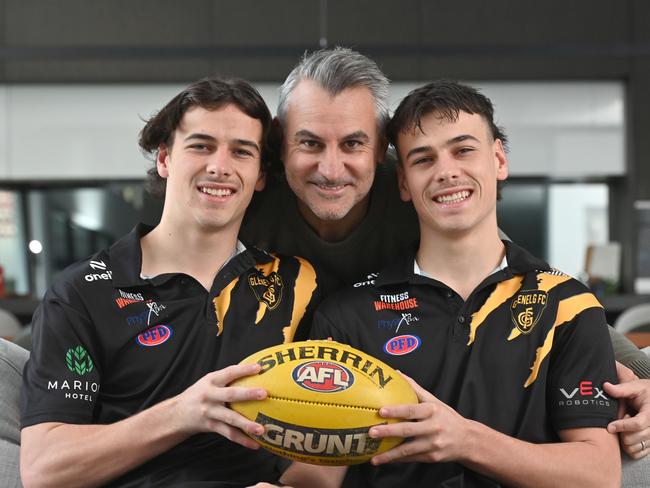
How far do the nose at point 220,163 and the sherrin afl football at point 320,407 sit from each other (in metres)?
0.42

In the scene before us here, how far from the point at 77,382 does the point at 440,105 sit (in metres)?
0.88

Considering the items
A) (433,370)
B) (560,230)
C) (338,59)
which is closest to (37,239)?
(560,230)

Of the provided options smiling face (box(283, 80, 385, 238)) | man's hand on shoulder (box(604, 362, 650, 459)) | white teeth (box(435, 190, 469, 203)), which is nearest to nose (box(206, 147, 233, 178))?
smiling face (box(283, 80, 385, 238))

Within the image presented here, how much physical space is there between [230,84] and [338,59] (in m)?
0.28

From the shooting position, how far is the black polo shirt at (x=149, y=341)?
135 cm

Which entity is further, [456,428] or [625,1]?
[625,1]

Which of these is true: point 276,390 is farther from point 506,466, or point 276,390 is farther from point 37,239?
point 37,239

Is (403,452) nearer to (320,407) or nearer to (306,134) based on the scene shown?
(320,407)

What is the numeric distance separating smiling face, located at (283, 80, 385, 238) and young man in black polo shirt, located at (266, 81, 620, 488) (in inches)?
3.4

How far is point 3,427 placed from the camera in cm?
153

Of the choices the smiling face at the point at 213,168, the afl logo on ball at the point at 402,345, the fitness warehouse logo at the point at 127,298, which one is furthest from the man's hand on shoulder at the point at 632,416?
the fitness warehouse logo at the point at 127,298

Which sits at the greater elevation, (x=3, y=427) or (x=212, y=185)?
(x=212, y=185)

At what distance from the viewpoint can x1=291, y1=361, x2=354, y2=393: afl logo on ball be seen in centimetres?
120

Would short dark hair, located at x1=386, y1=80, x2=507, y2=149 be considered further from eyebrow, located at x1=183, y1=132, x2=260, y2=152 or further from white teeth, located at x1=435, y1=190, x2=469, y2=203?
eyebrow, located at x1=183, y1=132, x2=260, y2=152
